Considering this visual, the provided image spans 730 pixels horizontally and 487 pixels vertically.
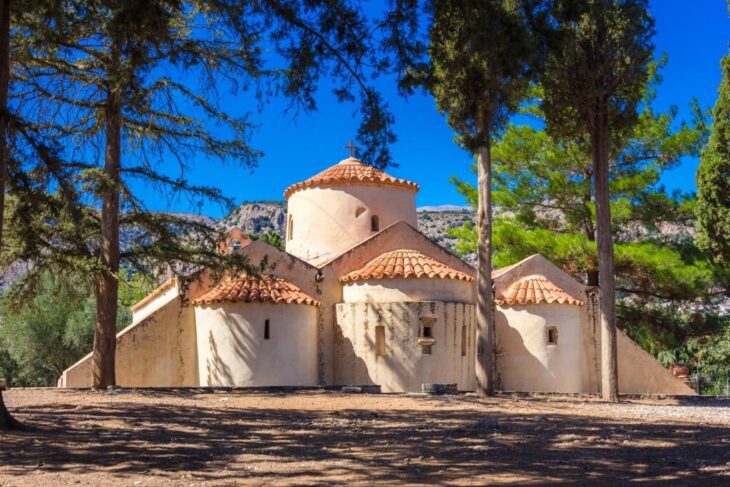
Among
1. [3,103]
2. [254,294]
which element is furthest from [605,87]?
[3,103]

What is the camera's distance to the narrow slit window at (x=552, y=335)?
892 inches

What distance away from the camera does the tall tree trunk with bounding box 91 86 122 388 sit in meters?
16.5

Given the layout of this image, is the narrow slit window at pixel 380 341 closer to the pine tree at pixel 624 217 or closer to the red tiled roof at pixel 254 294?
the red tiled roof at pixel 254 294

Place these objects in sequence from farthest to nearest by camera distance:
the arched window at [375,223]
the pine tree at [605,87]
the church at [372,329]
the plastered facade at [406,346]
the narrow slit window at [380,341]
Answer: the arched window at [375,223]
the narrow slit window at [380,341]
the plastered facade at [406,346]
the church at [372,329]
the pine tree at [605,87]

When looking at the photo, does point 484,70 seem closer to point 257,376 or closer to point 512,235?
point 257,376

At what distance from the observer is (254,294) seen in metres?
20.4

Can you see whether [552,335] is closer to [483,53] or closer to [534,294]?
[534,294]

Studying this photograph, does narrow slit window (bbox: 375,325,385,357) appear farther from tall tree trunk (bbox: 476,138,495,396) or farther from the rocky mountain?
the rocky mountain

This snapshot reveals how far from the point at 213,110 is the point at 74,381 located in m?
7.68

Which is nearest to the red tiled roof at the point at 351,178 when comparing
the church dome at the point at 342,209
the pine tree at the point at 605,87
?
the church dome at the point at 342,209

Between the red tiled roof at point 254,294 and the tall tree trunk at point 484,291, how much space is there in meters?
4.91

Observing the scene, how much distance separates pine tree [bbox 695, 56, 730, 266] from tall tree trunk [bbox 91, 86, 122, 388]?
17753mm

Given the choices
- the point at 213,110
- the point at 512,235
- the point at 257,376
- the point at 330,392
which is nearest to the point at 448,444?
the point at 330,392

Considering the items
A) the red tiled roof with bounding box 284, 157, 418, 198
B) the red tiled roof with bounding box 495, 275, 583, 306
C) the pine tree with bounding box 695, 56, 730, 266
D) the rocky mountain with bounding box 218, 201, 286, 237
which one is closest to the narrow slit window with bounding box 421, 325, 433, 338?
the red tiled roof with bounding box 495, 275, 583, 306
